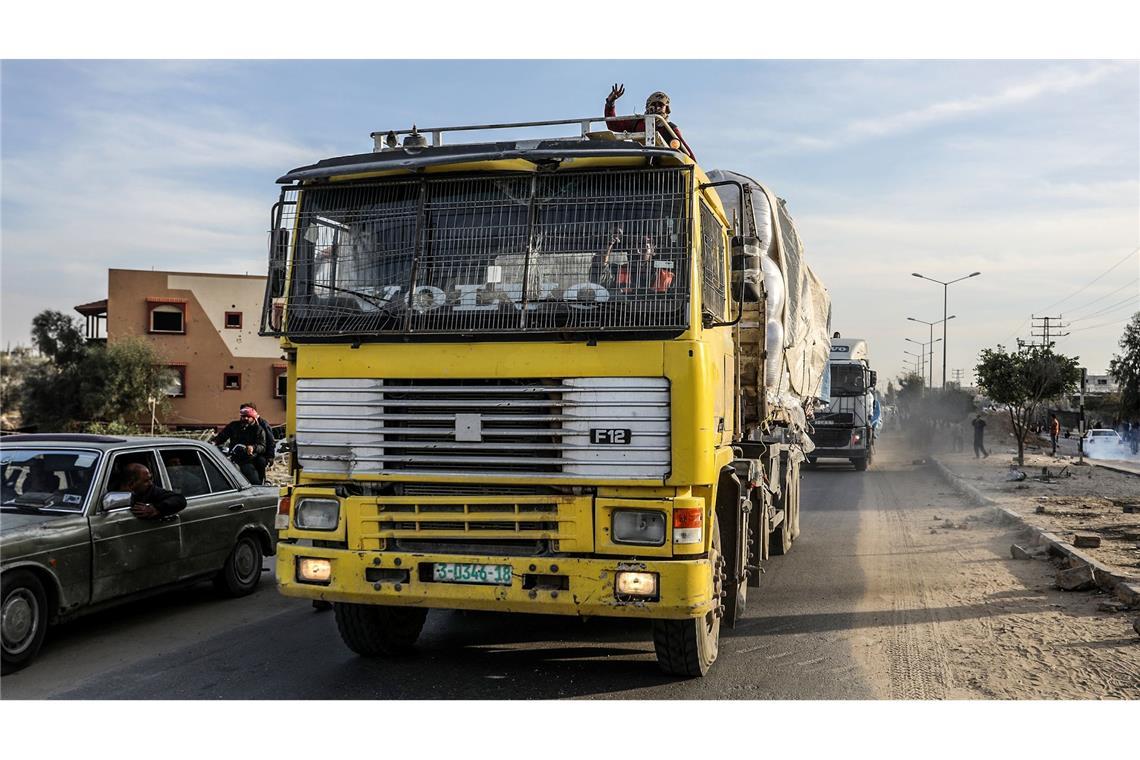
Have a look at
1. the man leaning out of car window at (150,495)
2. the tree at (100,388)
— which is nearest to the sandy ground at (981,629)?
the man leaning out of car window at (150,495)

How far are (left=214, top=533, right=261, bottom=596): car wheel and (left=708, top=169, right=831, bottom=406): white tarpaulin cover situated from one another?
4.93 meters

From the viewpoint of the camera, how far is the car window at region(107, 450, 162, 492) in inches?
273

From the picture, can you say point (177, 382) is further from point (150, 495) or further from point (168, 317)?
point (150, 495)

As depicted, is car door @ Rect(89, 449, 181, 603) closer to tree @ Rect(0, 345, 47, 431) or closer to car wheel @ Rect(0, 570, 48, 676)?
car wheel @ Rect(0, 570, 48, 676)

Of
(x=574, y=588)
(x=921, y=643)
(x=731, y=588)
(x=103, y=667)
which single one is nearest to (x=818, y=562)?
(x=921, y=643)

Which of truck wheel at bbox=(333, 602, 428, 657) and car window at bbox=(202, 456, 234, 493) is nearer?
truck wheel at bbox=(333, 602, 428, 657)

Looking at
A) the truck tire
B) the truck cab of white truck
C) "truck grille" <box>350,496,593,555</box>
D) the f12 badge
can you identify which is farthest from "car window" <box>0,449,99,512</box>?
the truck cab of white truck

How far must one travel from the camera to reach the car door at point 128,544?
6.50m

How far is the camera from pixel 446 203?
574 cm

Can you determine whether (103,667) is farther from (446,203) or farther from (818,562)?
(818,562)

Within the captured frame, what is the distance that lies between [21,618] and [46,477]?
1279 millimetres

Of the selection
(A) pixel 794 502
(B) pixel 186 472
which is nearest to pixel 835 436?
(A) pixel 794 502

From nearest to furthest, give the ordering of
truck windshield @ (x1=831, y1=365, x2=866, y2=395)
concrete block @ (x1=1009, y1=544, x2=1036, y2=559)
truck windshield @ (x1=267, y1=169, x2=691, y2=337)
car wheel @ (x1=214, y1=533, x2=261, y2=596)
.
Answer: truck windshield @ (x1=267, y1=169, x2=691, y2=337), car wheel @ (x1=214, y1=533, x2=261, y2=596), concrete block @ (x1=1009, y1=544, x2=1036, y2=559), truck windshield @ (x1=831, y1=365, x2=866, y2=395)

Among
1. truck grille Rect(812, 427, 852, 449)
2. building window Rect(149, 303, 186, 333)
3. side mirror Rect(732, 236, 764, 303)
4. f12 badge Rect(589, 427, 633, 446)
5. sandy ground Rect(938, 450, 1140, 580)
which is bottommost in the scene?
sandy ground Rect(938, 450, 1140, 580)
